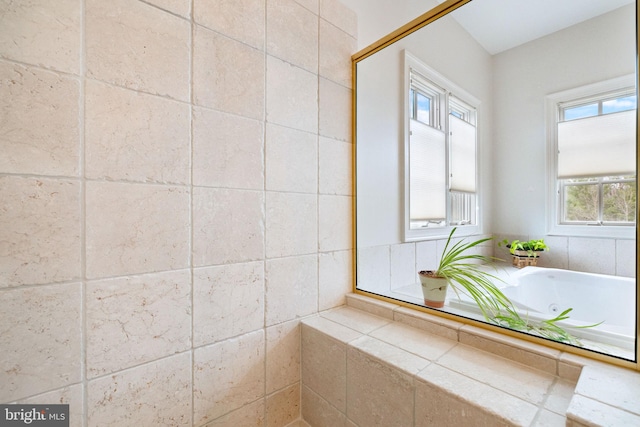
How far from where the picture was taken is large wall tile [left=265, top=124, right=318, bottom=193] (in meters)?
0.99

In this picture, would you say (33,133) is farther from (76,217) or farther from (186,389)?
(186,389)

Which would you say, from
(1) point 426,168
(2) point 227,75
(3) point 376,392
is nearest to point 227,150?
(2) point 227,75

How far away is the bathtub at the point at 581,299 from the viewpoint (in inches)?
27.5

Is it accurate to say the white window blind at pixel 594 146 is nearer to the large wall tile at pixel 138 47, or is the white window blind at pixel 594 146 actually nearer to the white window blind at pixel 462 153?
the white window blind at pixel 462 153

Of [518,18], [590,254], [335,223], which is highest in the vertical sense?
[518,18]

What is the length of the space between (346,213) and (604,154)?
3.69 feet

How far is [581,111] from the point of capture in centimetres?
122

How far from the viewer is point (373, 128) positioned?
139cm

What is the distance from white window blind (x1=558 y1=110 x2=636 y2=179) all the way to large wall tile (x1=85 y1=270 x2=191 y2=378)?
1.49 metres

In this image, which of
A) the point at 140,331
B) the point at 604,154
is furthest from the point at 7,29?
the point at 604,154

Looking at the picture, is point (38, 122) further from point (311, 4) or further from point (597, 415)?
point (597, 415)

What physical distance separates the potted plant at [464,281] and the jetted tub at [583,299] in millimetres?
79

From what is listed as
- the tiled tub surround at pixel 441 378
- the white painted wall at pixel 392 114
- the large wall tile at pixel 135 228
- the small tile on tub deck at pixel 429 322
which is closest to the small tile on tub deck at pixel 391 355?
the tiled tub surround at pixel 441 378

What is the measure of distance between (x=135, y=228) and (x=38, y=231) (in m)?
0.18
